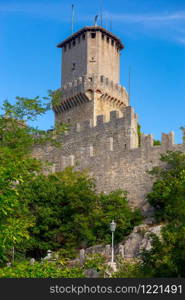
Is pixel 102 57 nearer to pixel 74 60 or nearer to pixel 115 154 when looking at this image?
pixel 74 60

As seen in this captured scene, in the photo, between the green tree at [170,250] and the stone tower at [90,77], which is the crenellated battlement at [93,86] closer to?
the stone tower at [90,77]

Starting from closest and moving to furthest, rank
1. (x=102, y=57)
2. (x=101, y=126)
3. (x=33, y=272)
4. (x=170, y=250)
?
1. (x=170, y=250)
2. (x=33, y=272)
3. (x=101, y=126)
4. (x=102, y=57)

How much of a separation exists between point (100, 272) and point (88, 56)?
28.1 meters

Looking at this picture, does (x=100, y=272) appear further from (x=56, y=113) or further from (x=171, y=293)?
(x=56, y=113)

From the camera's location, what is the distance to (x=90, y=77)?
141ft

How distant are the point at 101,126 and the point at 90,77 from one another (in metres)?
7.45

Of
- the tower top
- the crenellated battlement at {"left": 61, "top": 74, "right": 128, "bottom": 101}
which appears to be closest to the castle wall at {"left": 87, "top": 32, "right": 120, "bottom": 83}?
the tower top

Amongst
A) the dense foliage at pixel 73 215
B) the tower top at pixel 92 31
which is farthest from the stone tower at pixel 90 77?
the dense foliage at pixel 73 215

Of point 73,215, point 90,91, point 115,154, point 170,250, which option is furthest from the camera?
point 90,91

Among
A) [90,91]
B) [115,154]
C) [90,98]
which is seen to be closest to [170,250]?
[115,154]

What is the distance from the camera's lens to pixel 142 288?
11.0 m

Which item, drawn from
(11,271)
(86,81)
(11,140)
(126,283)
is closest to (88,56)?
(86,81)

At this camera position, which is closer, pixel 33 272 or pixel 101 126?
pixel 33 272

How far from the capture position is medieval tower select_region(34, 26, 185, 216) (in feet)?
111
